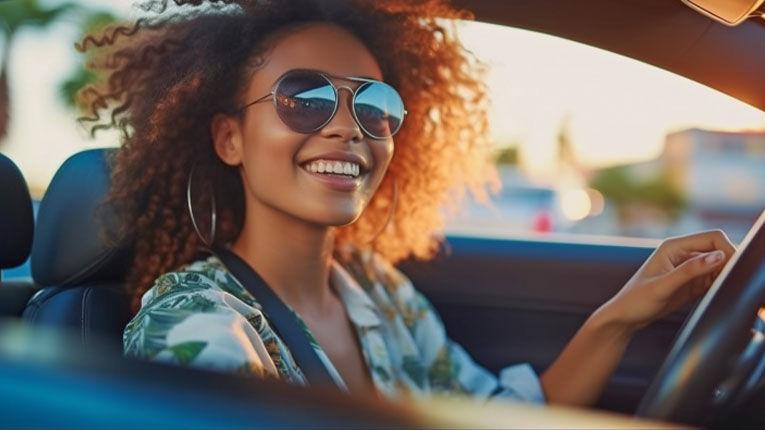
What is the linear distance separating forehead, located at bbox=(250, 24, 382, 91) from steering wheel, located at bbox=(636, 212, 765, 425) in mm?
956

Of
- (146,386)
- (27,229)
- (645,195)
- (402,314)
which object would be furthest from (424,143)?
(645,195)

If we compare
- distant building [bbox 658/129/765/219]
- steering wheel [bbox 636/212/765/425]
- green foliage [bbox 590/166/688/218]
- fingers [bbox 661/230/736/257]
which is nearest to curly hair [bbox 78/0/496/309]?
fingers [bbox 661/230/736/257]

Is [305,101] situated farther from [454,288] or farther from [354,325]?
[454,288]

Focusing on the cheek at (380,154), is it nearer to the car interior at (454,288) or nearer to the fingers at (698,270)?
the car interior at (454,288)

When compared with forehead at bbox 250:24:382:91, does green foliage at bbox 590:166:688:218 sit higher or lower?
higher

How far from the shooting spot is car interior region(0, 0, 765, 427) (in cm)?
108

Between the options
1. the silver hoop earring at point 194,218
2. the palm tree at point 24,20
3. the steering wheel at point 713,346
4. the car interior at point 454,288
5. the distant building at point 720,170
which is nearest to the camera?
the car interior at point 454,288

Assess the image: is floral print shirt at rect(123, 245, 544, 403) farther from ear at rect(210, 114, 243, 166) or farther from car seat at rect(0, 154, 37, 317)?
car seat at rect(0, 154, 37, 317)

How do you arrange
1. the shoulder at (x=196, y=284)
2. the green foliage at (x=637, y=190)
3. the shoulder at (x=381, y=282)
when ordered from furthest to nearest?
the green foliage at (x=637, y=190), the shoulder at (x=381, y=282), the shoulder at (x=196, y=284)

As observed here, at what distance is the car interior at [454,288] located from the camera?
1.08 meters

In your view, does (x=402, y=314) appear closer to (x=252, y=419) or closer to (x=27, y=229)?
(x=27, y=229)

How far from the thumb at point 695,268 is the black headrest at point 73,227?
122 centimetres

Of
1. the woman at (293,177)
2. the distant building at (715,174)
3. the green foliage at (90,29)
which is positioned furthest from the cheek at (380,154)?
the distant building at (715,174)

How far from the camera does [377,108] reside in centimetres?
213
